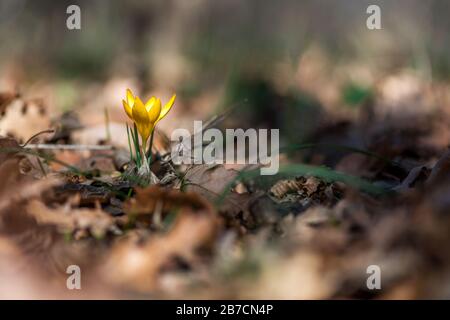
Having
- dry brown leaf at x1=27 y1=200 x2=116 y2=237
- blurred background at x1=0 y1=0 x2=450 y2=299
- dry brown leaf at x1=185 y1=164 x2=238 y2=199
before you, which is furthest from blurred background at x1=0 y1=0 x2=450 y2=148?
dry brown leaf at x1=27 y1=200 x2=116 y2=237

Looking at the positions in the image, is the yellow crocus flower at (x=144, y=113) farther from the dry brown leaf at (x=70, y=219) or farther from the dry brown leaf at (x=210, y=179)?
the dry brown leaf at (x=70, y=219)

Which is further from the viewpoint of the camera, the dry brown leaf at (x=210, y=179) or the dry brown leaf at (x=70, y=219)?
the dry brown leaf at (x=210, y=179)

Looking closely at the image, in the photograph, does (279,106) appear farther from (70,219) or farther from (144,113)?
(70,219)

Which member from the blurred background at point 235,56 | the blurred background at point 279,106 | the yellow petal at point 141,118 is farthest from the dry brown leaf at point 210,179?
the blurred background at point 235,56

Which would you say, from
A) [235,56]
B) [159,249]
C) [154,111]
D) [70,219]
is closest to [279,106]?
[235,56]

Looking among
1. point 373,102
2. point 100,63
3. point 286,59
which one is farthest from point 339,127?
point 100,63

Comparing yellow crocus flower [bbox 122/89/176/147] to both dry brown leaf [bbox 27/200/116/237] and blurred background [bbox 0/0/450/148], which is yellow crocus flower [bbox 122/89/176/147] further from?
blurred background [bbox 0/0/450/148]
